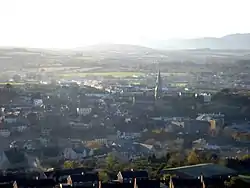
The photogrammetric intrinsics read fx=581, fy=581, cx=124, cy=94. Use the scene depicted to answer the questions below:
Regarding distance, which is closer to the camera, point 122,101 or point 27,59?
point 122,101

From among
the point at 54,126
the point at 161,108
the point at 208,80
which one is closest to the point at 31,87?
the point at 161,108

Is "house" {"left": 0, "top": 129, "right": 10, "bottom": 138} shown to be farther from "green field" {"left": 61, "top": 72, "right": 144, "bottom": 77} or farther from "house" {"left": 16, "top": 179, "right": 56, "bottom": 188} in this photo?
"green field" {"left": 61, "top": 72, "right": 144, "bottom": 77}

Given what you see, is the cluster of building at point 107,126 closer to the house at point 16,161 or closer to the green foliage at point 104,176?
the house at point 16,161

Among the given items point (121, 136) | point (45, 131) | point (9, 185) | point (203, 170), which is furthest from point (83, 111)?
point (9, 185)

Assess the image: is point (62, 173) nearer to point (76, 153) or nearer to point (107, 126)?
point (76, 153)

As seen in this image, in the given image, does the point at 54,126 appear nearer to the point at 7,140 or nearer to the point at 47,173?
the point at 7,140

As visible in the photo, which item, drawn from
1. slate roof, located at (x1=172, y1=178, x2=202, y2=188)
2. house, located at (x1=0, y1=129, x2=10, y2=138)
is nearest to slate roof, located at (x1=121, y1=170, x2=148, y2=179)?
slate roof, located at (x1=172, y1=178, x2=202, y2=188)
